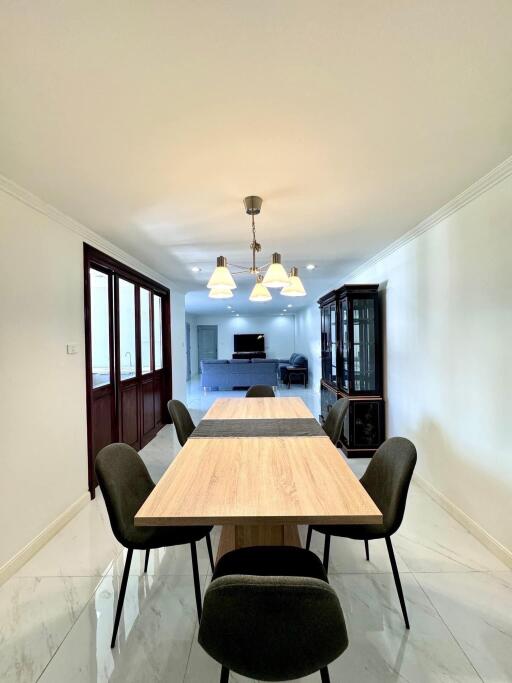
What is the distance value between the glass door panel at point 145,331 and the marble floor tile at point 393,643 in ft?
12.2

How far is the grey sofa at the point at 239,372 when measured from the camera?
9.48 m

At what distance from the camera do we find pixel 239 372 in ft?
31.3

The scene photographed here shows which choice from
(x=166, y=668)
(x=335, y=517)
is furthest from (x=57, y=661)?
(x=335, y=517)

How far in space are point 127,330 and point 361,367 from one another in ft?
9.48

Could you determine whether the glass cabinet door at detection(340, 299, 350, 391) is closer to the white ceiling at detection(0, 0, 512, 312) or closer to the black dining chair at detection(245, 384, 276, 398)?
the black dining chair at detection(245, 384, 276, 398)

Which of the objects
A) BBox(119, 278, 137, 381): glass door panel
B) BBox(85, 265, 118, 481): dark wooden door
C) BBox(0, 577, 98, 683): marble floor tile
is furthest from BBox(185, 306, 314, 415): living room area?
BBox(0, 577, 98, 683): marble floor tile

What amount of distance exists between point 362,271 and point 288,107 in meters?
3.67

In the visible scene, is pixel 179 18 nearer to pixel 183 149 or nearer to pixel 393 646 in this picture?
pixel 183 149

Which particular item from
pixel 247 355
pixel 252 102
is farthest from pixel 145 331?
pixel 247 355

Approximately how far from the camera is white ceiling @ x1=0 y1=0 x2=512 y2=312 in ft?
3.55

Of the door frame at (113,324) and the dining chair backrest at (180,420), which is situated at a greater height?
the door frame at (113,324)

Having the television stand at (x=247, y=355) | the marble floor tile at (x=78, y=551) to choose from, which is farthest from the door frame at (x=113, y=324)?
the television stand at (x=247, y=355)

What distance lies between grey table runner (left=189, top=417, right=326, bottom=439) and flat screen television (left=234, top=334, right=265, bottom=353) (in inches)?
420

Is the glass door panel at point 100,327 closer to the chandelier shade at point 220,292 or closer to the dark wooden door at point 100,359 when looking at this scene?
the dark wooden door at point 100,359
